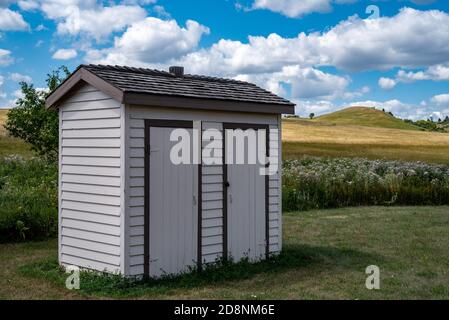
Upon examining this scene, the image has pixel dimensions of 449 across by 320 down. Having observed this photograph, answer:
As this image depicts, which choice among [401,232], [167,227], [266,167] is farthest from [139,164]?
[401,232]

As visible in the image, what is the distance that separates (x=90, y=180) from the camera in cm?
895

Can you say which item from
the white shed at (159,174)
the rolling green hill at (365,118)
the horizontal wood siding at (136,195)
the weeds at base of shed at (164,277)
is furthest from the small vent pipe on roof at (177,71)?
the rolling green hill at (365,118)

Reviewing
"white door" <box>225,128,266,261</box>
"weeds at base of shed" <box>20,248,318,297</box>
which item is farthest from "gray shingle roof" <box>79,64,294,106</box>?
"weeds at base of shed" <box>20,248,318,297</box>

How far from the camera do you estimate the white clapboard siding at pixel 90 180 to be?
8.47 metres

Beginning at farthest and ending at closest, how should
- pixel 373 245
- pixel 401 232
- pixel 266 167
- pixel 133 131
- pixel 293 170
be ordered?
pixel 293 170
pixel 401 232
pixel 373 245
pixel 266 167
pixel 133 131

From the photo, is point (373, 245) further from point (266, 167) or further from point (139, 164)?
point (139, 164)

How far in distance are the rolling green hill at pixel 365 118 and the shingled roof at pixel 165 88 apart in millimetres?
86812

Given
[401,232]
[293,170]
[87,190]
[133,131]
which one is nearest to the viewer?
[133,131]

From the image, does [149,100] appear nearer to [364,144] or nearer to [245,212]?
[245,212]

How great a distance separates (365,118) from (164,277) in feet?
332

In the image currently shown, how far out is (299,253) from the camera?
10727 millimetres

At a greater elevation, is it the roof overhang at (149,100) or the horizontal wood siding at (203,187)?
the roof overhang at (149,100)

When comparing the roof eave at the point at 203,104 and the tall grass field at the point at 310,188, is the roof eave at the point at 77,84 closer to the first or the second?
the roof eave at the point at 203,104
